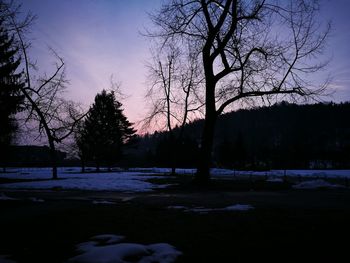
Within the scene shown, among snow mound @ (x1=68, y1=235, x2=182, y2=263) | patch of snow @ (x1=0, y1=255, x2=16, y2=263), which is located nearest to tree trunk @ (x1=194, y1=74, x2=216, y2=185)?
snow mound @ (x1=68, y1=235, x2=182, y2=263)

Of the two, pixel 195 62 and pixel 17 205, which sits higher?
pixel 195 62

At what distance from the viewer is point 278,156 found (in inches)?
3804

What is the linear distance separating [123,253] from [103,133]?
55.0 metres

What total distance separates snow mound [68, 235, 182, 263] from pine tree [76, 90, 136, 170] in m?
49.7

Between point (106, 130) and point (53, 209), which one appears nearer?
point (53, 209)

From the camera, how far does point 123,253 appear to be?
14.9ft

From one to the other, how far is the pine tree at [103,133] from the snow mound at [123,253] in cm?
4975

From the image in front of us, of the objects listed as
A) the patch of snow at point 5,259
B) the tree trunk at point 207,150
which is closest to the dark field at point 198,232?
the patch of snow at point 5,259

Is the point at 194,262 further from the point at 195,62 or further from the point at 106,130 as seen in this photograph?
the point at 106,130

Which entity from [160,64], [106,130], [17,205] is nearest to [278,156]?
[106,130]

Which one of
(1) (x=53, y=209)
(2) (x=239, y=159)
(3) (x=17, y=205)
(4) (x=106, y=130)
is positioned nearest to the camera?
(1) (x=53, y=209)

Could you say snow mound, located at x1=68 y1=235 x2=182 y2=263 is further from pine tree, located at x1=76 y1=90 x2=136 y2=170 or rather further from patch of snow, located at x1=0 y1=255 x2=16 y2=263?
pine tree, located at x1=76 y1=90 x2=136 y2=170

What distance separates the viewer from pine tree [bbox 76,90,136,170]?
186ft

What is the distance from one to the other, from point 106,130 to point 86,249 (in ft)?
181
